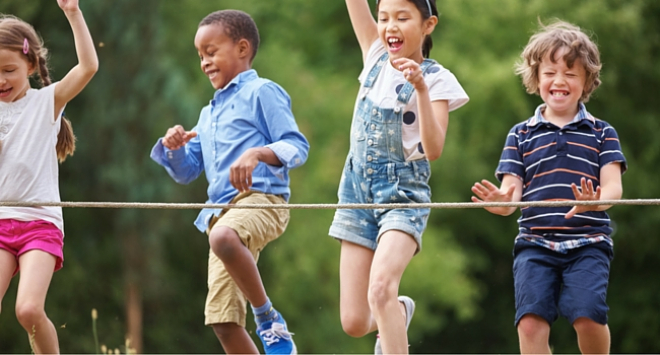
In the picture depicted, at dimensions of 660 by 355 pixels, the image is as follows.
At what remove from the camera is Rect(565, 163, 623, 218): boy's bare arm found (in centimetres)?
351

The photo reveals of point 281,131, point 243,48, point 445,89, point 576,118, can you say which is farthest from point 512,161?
point 243,48

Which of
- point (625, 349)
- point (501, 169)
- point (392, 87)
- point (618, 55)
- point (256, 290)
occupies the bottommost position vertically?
point (625, 349)

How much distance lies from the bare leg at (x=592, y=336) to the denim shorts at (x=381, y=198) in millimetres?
653

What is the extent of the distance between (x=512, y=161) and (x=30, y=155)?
73.8 inches

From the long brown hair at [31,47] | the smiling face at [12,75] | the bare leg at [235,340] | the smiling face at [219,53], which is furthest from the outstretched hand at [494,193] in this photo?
the smiling face at [12,75]

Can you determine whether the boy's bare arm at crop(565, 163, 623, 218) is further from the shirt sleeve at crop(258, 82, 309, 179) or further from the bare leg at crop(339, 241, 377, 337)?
the shirt sleeve at crop(258, 82, 309, 179)

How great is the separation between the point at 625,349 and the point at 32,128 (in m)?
10.6

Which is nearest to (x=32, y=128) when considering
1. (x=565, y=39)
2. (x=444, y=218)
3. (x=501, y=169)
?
(x=501, y=169)

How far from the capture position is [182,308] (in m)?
12.6

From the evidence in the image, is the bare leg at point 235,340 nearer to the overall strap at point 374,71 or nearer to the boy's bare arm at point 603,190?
the overall strap at point 374,71

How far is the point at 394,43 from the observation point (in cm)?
388

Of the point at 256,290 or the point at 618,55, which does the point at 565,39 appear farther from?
the point at 618,55

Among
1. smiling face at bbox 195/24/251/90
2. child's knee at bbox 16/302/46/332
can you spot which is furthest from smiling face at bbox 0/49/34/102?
child's knee at bbox 16/302/46/332

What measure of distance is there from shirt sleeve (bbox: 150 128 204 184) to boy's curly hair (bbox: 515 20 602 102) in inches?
59.9
